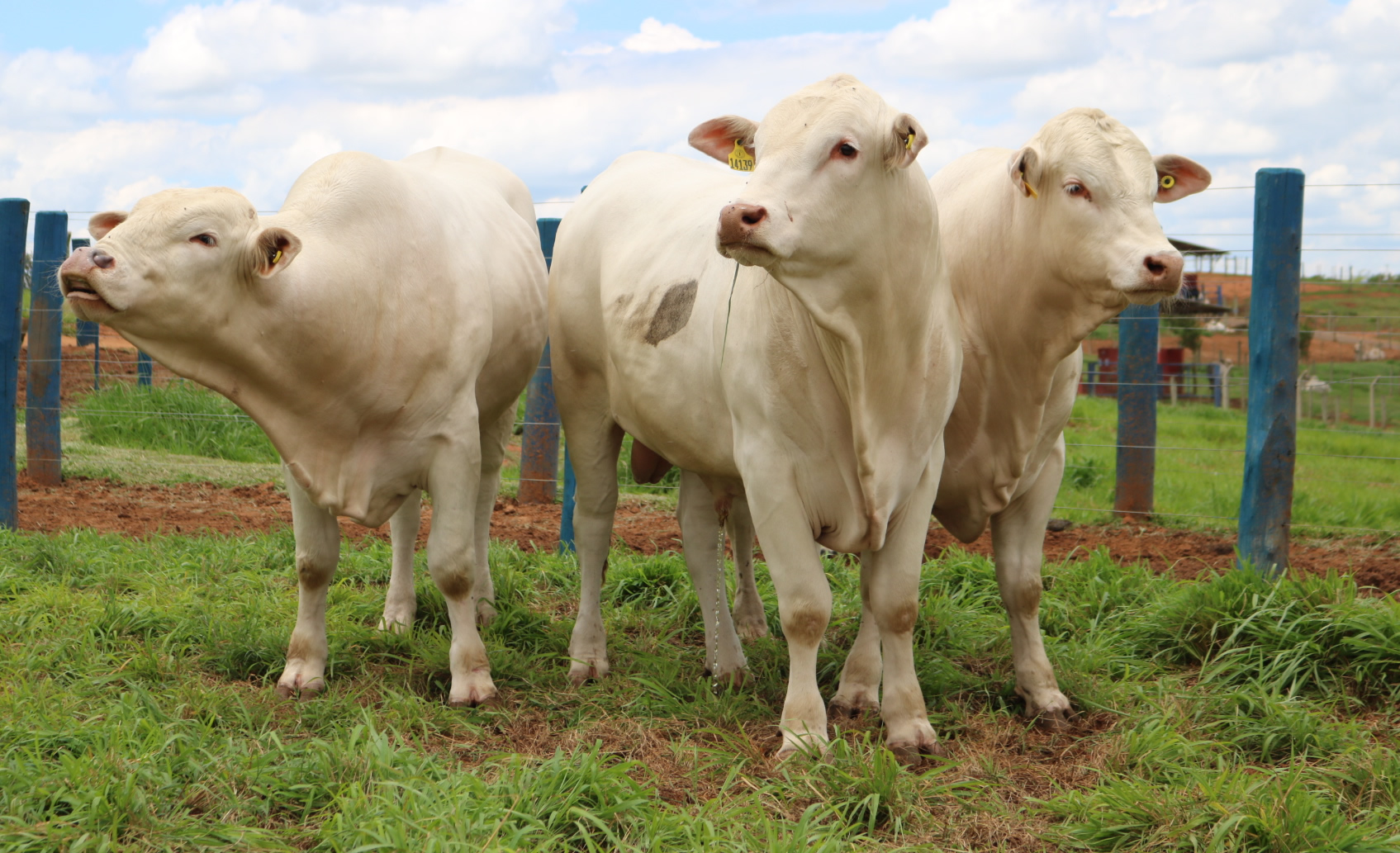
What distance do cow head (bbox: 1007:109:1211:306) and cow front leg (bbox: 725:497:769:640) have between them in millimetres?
1935

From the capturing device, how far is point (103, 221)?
12.9 feet

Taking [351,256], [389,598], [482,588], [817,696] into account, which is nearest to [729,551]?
[482,588]

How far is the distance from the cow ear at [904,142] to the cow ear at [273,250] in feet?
5.91

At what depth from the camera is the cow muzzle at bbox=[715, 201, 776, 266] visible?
3.02 meters

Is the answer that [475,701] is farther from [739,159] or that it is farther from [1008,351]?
[1008,351]

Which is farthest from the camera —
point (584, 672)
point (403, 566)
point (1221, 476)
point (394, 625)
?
point (1221, 476)

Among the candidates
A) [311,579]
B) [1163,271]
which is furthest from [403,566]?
[1163,271]

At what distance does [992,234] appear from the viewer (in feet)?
12.9

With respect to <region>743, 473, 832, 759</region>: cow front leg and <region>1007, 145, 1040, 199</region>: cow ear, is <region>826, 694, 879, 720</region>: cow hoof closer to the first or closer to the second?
<region>743, 473, 832, 759</region>: cow front leg

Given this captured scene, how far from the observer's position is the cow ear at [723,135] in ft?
12.4

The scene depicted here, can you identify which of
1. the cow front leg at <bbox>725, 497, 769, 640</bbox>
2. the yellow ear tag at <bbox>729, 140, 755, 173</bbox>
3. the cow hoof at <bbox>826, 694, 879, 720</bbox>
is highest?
the yellow ear tag at <bbox>729, 140, 755, 173</bbox>

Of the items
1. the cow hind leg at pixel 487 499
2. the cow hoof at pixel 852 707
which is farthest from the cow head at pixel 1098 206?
the cow hind leg at pixel 487 499

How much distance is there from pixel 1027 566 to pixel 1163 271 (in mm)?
1287

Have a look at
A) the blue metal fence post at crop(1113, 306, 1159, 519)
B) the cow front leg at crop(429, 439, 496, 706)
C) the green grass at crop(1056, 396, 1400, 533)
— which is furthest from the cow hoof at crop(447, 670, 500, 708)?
the blue metal fence post at crop(1113, 306, 1159, 519)
